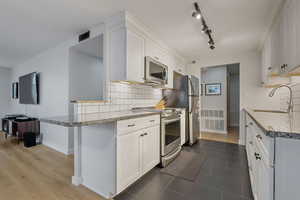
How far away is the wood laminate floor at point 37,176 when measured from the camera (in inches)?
64.6

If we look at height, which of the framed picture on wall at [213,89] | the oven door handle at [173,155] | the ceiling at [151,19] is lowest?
the oven door handle at [173,155]

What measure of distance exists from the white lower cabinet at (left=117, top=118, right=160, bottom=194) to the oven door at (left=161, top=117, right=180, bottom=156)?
0.11 meters

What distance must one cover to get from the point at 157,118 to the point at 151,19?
1599mm

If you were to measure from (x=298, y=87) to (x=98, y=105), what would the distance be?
9.97 feet

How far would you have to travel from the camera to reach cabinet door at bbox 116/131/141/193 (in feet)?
4.97

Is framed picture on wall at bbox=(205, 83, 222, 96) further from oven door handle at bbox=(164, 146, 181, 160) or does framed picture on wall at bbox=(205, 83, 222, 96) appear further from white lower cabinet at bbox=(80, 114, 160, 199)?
white lower cabinet at bbox=(80, 114, 160, 199)

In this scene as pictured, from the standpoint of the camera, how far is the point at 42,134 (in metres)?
3.56

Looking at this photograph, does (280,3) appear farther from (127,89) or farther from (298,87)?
(127,89)

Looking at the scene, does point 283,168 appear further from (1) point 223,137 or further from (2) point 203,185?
(1) point 223,137

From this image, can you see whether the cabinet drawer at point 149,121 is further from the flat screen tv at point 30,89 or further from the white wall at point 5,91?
the white wall at point 5,91

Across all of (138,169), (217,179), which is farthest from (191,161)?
(138,169)

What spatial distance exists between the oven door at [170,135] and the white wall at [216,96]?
2.71 m

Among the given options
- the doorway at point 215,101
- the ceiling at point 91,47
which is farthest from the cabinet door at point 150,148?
the doorway at point 215,101

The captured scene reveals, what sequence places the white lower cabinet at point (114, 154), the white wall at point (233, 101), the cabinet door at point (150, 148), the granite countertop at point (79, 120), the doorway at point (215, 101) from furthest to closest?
the white wall at point (233, 101)
the doorway at point (215, 101)
the cabinet door at point (150, 148)
the white lower cabinet at point (114, 154)
the granite countertop at point (79, 120)
